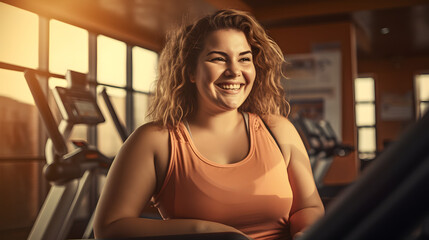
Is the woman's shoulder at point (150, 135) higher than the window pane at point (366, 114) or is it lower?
lower

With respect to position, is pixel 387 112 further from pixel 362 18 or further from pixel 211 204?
pixel 211 204

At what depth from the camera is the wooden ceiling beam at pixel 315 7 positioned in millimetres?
6445

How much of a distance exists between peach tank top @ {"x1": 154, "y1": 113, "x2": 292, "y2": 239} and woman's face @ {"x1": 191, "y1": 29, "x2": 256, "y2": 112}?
4.2 inches

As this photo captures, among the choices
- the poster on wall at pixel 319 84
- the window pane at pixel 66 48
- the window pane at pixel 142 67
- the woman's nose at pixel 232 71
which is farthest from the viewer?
the window pane at pixel 142 67

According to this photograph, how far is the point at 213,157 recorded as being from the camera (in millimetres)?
1123

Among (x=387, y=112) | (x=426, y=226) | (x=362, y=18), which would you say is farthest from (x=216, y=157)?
(x=387, y=112)

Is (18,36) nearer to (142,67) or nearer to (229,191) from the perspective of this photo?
(142,67)

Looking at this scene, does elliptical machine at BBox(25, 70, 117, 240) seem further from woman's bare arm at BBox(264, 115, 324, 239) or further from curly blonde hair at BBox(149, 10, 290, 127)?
woman's bare arm at BBox(264, 115, 324, 239)

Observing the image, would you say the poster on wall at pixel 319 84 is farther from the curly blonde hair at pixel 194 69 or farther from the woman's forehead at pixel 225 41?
the woman's forehead at pixel 225 41

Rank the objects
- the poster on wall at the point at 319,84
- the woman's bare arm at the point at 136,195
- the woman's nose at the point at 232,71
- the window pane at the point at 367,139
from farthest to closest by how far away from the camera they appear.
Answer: the window pane at the point at 367,139, the poster on wall at the point at 319,84, the woman's nose at the point at 232,71, the woman's bare arm at the point at 136,195

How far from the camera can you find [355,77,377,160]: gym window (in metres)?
11.2

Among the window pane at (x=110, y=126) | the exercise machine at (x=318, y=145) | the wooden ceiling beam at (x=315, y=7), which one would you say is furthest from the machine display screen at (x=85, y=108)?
the wooden ceiling beam at (x=315, y=7)

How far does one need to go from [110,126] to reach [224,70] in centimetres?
554

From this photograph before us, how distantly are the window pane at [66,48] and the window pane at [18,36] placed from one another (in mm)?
228
